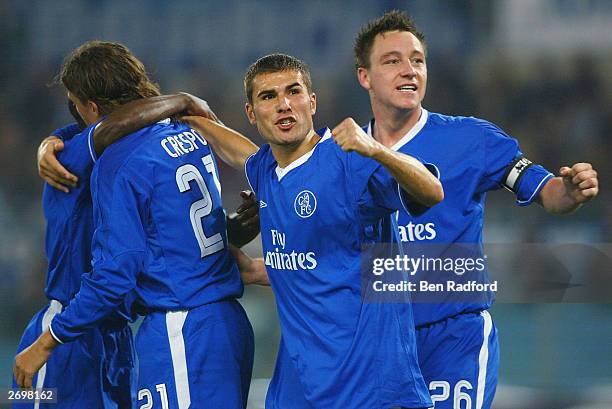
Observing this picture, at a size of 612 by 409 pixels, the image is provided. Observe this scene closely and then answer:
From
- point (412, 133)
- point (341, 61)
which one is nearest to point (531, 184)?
point (412, 133)

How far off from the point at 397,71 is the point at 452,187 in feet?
1.46

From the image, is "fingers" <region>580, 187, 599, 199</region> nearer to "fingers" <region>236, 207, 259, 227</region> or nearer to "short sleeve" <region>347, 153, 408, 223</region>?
"short sleeve" <region>347, 153, 408, 223</region>

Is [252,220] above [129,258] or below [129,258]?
above

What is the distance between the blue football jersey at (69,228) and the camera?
2906 millimetres

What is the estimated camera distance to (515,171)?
2820 millimetres

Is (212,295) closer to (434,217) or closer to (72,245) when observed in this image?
(72,245)

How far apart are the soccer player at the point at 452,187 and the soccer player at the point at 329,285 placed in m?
0.38

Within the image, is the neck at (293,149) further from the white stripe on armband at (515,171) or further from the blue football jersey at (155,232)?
the white stripe on armband at (515,171)

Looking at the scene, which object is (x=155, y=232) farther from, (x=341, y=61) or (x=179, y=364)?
(x=341, y=61)

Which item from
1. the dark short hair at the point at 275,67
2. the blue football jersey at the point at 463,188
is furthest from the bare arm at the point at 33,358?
the blue football jersey at the point at 463,188

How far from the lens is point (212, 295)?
9.08 feet

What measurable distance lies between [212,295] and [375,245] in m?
0.62

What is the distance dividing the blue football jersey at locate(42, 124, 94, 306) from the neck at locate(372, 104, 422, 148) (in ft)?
3.29

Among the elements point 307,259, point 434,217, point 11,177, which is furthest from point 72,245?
point 11,177
